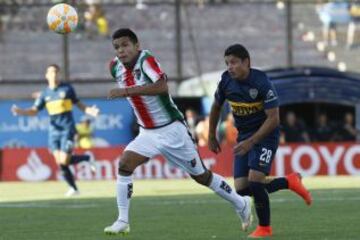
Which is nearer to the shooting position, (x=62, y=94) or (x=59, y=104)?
(x=62, y=94)

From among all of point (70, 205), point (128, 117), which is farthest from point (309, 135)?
point (70, 205)

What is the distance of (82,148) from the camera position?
2828 centimetres

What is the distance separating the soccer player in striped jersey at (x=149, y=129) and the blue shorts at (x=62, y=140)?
373 inches

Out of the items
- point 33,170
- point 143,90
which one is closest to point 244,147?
A: point 143,90

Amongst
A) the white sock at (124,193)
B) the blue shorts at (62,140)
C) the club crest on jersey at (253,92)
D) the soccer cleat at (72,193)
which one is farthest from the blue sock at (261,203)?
the blue shorts at (62,140)

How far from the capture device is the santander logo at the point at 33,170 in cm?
2816

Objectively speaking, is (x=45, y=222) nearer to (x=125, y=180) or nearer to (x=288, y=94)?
(x=125, y=180)

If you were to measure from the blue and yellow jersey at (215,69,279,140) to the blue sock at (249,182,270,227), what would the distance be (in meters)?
0.66

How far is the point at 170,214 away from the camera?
51.1ft

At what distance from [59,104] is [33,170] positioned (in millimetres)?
6457

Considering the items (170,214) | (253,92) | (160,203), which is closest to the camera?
(253,92)

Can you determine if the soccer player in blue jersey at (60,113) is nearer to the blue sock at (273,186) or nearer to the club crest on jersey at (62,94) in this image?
the club crest on jersey at (62,94)

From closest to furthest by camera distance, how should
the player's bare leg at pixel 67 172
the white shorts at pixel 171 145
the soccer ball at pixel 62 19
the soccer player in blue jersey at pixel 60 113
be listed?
the white shorts at pixel 171 145 → the soccer ball at pixel 62 19 → the player's bare leg at pixel 67 172 → the soccer player in blue jersey at pixel 60 113

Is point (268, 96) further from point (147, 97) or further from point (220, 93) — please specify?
point (147, 97)
